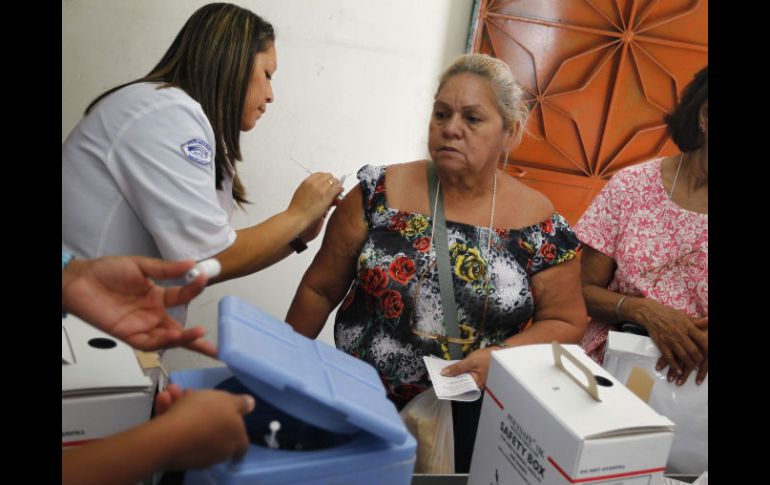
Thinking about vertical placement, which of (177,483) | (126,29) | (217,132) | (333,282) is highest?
(126,29)

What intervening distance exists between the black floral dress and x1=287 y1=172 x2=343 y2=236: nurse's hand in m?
0.10

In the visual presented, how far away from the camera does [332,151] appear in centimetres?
272

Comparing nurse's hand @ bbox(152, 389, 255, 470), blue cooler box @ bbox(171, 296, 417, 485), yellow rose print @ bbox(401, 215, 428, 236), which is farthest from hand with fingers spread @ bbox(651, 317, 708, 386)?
nurse's hand @ bbox(152, 389, 255, 470)

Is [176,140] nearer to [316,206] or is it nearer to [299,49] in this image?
[316,206]

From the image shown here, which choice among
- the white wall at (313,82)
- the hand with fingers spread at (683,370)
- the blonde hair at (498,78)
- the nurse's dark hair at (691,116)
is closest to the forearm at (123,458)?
the hand with fingers spread at (683,370)

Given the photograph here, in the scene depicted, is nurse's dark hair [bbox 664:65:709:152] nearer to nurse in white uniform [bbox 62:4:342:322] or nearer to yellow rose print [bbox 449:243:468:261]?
yellow rose print [bbox 449:243:468:261]

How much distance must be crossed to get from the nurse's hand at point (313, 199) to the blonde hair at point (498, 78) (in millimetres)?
409

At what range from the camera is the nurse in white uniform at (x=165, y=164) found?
1.23 m

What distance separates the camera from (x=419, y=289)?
4.93 feet

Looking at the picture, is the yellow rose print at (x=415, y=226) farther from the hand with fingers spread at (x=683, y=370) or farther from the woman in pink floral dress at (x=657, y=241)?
the hand with fingers spread at (x=683, y=370)

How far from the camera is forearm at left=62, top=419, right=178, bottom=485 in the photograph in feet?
2.22
